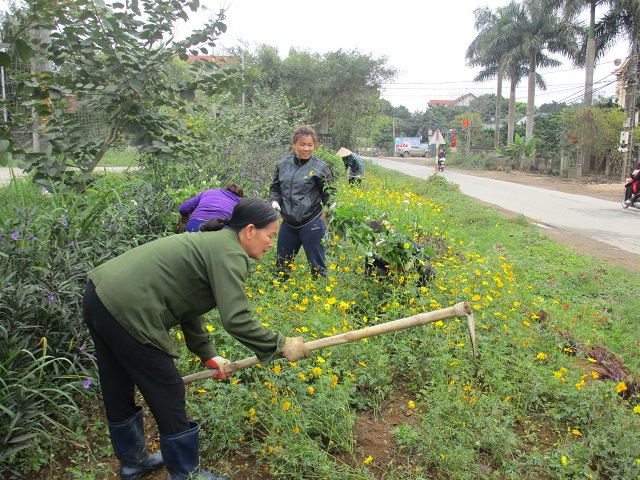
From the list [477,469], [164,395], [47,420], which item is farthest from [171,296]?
[477,469]

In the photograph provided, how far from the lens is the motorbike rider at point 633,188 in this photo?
39.2 ft

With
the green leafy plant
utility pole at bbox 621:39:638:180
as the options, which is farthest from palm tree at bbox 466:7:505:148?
utility pole at bbox 621:39:638:180

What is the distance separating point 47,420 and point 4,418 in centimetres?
22

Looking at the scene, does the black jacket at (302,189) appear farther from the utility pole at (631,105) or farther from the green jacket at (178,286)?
the utility pole at (631,105)

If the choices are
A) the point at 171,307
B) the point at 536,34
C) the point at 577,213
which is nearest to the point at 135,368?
the point at 171,307

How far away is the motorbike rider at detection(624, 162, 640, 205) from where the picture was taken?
11961mm

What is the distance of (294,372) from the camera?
2996 mm

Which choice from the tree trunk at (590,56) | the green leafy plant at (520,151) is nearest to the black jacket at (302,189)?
the tree trunk at (590,56)

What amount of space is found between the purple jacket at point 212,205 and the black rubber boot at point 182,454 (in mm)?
1723

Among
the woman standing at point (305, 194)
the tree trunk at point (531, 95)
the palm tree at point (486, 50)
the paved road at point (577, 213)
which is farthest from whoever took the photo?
the palm tree at point (486, 50)

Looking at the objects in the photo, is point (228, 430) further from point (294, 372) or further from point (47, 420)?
point (47, 420)

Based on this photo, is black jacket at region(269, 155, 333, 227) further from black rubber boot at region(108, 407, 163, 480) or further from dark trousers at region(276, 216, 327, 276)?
black rubber boot at region(108, 407, 163, 480)

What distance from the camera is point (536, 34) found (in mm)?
31578

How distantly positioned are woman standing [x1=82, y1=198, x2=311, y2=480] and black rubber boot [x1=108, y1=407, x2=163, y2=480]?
15cm
